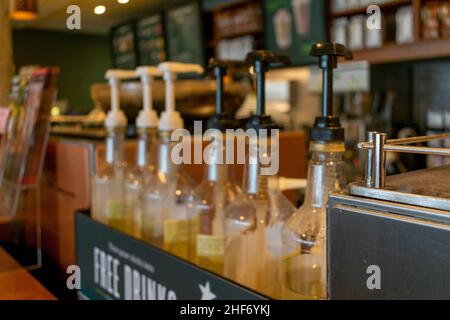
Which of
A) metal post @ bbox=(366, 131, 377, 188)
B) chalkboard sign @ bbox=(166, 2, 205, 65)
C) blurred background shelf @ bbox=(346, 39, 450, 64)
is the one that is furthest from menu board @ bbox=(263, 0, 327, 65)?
metal post @ bbox=(366, 131, 377, 188)

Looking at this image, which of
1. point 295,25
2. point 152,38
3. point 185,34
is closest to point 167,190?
point 295,25

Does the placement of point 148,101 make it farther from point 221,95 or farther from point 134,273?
point 134,273

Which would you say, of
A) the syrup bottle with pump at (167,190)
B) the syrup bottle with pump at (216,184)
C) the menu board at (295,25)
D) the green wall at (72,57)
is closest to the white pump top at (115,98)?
the syrup bottle with pump at (167,190)

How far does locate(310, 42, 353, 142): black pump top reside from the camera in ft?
1.68

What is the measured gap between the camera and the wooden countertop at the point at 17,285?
79 cm

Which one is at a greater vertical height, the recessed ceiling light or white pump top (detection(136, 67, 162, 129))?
the recessed ceiling light

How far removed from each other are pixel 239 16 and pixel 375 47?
1211mm

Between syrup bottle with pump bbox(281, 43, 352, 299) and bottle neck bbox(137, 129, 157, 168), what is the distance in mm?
386

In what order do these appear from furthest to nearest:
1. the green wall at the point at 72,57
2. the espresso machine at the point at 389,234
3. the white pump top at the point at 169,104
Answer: the green wall at the point at 72,57 < the white pump top at the point at 169,104 < the espresso machine at the point at 389,234

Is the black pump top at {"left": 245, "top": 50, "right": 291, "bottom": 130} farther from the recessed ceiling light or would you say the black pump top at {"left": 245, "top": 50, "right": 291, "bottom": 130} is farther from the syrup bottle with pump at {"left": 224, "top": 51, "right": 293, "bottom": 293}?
the recessed ceiling light

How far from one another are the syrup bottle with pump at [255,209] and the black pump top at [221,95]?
77mm

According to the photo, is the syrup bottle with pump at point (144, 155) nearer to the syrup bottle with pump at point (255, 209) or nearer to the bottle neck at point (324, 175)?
the syrup bottle with pump at point (255, 209)

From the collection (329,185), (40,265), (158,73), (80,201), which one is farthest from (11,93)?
(329,185)
